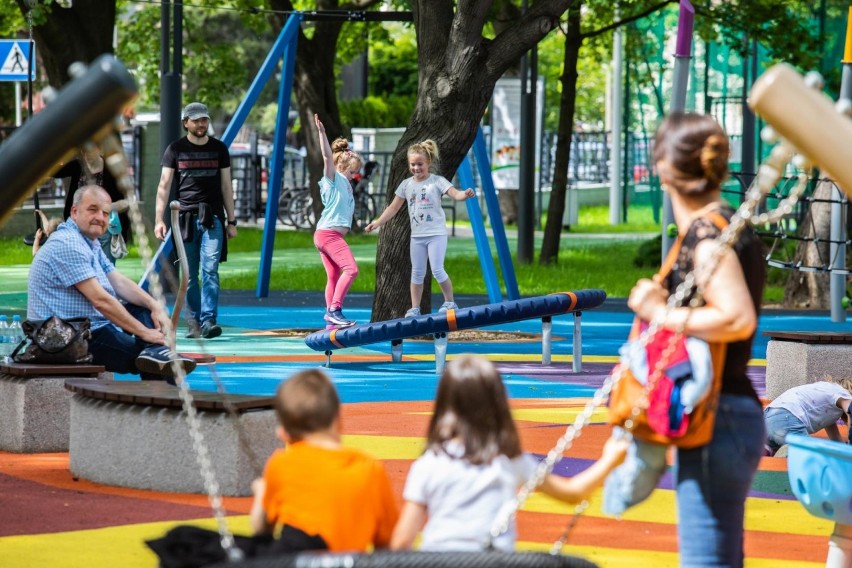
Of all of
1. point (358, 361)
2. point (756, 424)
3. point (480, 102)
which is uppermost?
point (480, 102)

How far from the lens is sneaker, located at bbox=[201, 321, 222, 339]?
13742 mm

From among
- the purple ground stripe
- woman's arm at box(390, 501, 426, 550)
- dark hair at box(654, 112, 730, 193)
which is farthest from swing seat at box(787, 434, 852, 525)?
the purple ground stripe

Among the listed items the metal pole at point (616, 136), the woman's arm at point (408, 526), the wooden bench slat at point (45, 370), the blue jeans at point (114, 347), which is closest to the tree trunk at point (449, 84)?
the blue jeans at point (114, 347)

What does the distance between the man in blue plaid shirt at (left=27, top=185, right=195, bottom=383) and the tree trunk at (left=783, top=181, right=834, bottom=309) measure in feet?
37.1

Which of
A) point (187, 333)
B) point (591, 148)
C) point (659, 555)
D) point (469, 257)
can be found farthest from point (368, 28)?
point (659, 555)

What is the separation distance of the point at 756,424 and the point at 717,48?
1149 inches

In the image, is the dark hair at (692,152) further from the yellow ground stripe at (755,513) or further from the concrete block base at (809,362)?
the concrete block base at (809,362)

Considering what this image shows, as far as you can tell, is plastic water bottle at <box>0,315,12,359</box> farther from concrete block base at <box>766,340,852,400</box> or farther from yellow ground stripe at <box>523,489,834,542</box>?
concrete block base at <box>766,340,852,400</box>

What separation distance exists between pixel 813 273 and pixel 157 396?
1313 cm

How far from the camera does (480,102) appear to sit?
1423 cm

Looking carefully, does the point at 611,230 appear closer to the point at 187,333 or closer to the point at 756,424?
the point at 187,333

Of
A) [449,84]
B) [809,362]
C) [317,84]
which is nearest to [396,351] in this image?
[449,84]

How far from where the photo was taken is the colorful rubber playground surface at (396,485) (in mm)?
6098

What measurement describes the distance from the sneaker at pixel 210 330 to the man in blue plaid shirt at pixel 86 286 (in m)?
5.30
